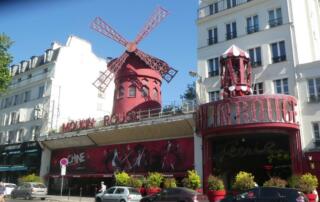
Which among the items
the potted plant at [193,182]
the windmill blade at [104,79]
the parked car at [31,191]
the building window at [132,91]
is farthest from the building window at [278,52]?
the parked car at [31,191]

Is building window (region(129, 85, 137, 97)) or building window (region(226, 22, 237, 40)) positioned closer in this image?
building window (region(226, 22, 237, 40))

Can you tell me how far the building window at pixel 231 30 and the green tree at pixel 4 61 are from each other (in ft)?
52.7

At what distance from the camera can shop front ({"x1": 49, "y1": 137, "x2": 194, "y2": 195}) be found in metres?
27.6

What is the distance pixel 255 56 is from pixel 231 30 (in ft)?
10.2

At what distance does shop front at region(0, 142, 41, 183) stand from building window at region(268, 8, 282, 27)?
25.8 m

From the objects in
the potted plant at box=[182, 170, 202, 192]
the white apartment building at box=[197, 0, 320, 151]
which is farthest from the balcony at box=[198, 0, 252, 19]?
the potted plant at box=[182, 170, 202, 192]

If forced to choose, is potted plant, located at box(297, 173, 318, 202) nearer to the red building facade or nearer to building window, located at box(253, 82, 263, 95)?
the red building facade

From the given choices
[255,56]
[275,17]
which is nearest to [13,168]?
[255,56]

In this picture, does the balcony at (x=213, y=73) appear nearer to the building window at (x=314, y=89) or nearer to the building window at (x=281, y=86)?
the building window at (x=281, y=86)

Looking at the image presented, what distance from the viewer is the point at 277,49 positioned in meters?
24.9

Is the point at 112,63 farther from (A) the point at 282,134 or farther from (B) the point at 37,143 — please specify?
(A) the point at 282,134

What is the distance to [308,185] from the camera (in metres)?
19.6

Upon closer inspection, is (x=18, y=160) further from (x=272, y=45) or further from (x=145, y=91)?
(x=272, y=45)

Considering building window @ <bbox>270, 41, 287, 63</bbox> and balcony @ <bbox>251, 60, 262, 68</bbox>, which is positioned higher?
building window @ <bbox>270, 41, 287, 63</bbox>
